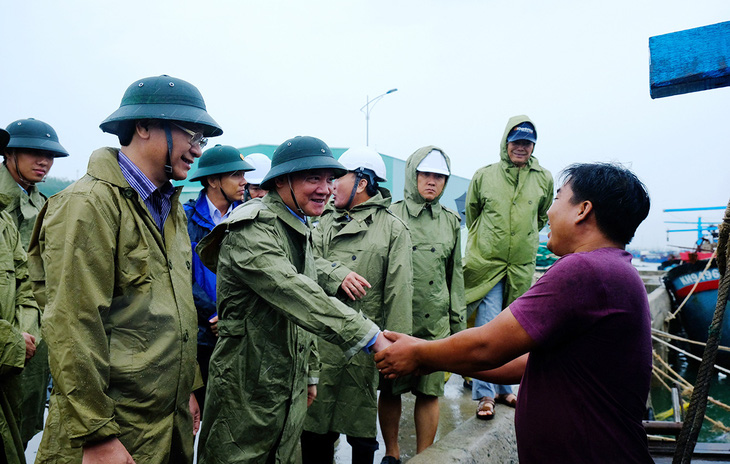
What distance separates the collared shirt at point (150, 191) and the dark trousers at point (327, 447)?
2.00 meters

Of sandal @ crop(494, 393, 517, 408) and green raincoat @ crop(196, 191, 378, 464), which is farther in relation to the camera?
sandal @ crop(494, 393, 517, 408)

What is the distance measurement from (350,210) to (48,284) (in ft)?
7.71

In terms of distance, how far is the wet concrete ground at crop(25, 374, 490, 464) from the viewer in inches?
165

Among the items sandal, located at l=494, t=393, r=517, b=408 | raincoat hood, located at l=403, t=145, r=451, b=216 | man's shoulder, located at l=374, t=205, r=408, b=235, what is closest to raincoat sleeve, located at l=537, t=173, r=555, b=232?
raincoat hood, located at l=403, t=145, r=451, b=216

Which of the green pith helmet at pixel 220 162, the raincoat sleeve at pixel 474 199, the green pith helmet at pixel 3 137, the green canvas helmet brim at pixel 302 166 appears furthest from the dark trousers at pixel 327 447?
the green pith helmet at pixel 3 137


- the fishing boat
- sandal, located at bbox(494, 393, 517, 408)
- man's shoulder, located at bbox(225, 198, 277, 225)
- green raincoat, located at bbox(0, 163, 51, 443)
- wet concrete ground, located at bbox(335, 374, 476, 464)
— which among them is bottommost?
the fishing boat

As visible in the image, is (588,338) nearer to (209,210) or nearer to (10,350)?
(10,350)

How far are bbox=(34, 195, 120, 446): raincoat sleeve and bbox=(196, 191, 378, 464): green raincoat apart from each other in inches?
26.7

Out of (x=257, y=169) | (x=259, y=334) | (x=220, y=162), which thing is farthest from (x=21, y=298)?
(x=257, y=169)

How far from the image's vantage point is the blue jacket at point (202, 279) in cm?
335

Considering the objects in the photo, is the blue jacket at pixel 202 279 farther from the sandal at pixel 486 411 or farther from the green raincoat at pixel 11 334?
the sandal at pixel 486 411

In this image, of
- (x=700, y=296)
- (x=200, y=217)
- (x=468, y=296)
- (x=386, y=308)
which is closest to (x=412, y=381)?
(x=386, y=308)

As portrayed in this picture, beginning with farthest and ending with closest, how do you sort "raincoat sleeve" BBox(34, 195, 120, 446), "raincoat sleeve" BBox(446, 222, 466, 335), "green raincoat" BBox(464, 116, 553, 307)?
Answer: "green raincoat" BBox(464, 116, 553, 307) < "raincoat sleeve" BBox(446, 222, 466, 335) < "raincoat sleeve" BBox(34, 195, 120, 446)

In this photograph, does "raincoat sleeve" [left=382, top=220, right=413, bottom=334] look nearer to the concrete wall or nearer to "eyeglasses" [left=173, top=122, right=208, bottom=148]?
the concrete wall
